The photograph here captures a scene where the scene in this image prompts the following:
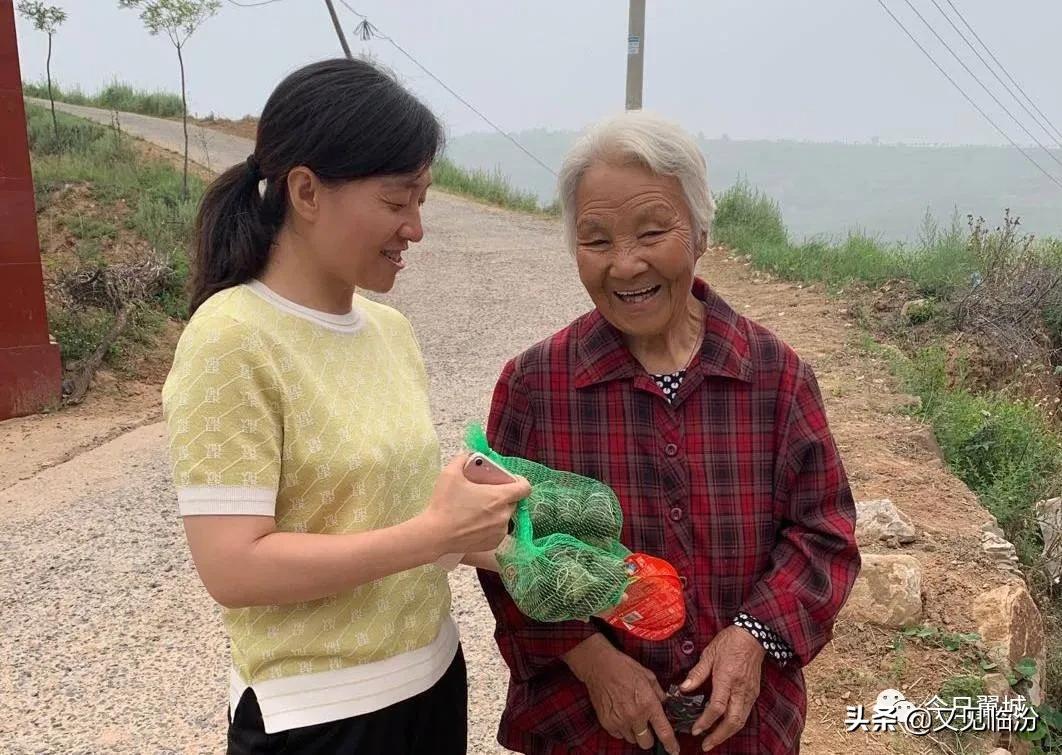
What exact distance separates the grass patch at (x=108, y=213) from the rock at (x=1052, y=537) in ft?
24.6

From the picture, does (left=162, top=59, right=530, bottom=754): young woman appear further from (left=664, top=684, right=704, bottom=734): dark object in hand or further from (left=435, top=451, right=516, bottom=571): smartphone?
(left=664, top=684, right=704, bottom=734): dark object in hand

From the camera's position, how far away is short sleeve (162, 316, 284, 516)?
1354mm

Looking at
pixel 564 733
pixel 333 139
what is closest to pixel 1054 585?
pixel 564 733

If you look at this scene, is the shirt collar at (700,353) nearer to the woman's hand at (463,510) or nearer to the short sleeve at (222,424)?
the woman's hand at (463,510)

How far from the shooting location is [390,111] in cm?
154

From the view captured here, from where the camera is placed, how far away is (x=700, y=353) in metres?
1.81

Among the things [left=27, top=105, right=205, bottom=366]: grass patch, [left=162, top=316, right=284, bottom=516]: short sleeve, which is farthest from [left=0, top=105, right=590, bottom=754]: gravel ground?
[left=162, top=316, right=284, bottom=516]: short sleeve

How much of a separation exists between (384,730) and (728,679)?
669mm

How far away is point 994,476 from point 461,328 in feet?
18.8

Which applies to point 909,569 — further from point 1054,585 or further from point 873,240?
point 873,240

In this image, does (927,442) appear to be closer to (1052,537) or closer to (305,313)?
(1052,537)

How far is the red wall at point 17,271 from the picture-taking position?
6902mm

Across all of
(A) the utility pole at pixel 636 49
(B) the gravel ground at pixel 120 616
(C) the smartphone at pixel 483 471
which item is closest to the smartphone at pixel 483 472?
(C) the smartphone at pixel 483 471

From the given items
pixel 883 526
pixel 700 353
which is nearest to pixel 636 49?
pixel 883 526
